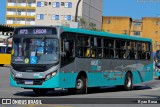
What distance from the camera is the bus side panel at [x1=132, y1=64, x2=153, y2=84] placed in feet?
84.2

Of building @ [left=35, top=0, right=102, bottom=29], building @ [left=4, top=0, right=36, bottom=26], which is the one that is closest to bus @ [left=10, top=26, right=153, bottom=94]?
building @ [left=35, top=0, right=102, bottom=29]

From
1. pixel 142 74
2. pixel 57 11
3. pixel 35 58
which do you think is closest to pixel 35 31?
pixel 35 58

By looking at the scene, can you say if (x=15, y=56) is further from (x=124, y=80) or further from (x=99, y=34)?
(x=124, y=80)

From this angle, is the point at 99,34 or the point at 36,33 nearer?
the point at 36,33

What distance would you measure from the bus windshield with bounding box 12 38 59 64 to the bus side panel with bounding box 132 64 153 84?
7896mm

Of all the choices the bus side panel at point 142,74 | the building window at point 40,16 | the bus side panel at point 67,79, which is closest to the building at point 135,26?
the building window at point 40,16

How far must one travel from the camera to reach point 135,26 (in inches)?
5030

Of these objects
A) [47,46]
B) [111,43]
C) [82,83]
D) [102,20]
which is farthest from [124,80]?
[102,20]

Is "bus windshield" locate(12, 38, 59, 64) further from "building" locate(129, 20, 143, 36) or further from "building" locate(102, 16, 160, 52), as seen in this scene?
"building" locate(129, 20, 143, 36)

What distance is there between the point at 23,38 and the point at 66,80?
8.20 ft

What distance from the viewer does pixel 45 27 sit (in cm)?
1894

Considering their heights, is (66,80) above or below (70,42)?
below

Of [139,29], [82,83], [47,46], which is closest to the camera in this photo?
[47,46]

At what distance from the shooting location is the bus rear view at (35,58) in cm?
1847
